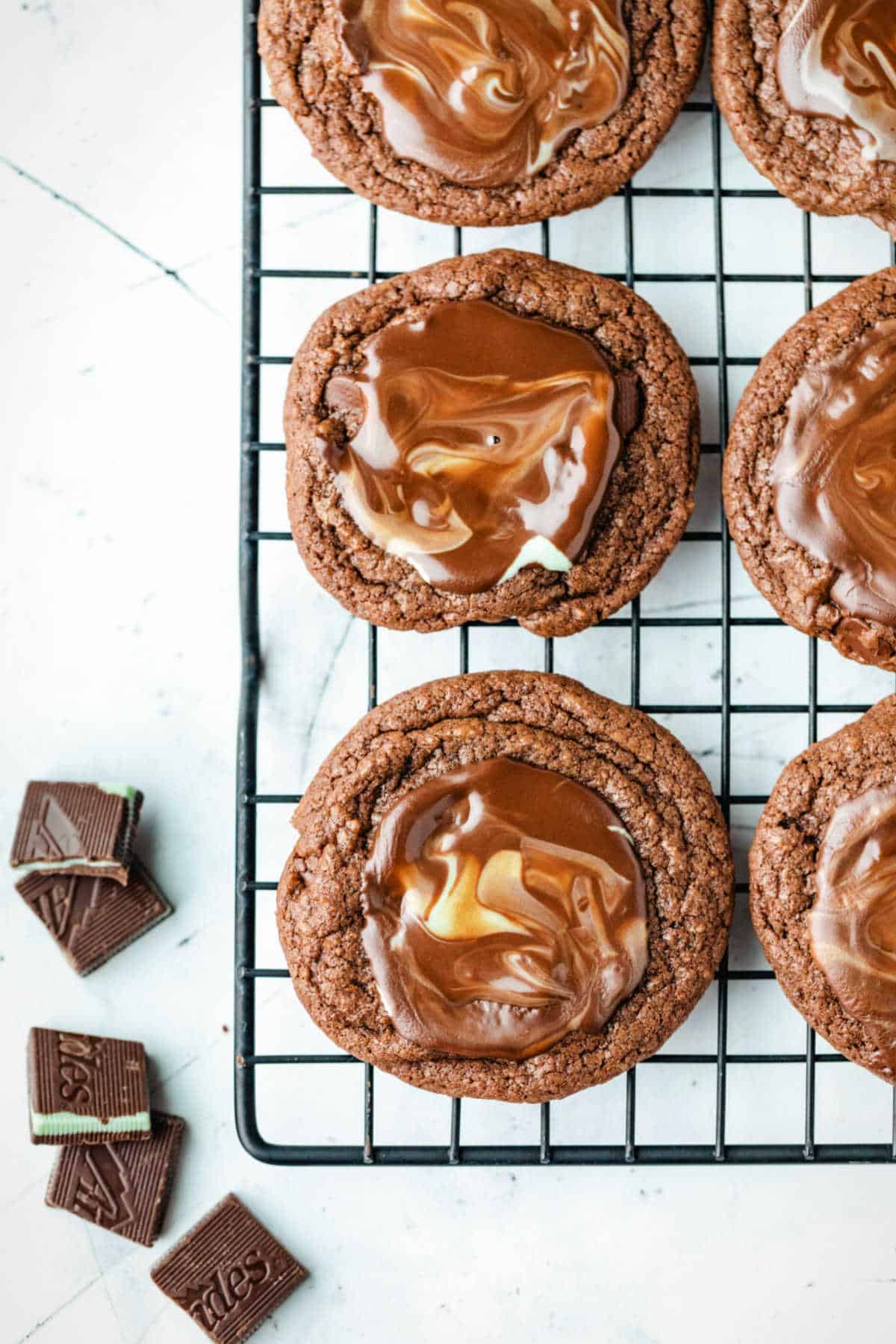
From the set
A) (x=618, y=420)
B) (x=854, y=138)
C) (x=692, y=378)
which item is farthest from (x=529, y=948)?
(x=854, y=138)

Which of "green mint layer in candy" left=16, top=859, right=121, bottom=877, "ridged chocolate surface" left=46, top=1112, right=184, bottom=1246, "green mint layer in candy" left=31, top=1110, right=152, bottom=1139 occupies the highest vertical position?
"green mint layer in candy" left=16, top=859, right=121, bottom=877

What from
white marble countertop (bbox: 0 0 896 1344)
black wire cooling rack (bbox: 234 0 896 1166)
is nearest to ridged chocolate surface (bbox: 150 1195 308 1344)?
white marble countertop (bbox: 0 0 896 1344)

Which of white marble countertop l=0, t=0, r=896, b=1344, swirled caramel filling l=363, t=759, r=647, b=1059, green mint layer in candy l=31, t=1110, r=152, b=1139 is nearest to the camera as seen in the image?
swirled caramel filling l=363, t=759, r=647, b=1059

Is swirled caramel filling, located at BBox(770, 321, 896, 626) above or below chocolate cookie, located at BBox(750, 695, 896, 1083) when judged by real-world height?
above

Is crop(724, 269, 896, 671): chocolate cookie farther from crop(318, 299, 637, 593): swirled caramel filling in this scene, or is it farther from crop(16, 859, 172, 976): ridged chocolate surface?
crop(16, 859, 172, 976): ridged chocolate surface

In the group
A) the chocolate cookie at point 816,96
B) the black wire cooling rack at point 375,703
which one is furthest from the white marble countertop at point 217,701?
the chocolate cookie at point 816,96

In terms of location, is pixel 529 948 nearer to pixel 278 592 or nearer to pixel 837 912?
pixel 837 912

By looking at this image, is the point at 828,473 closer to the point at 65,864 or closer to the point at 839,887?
the point at 839,887
